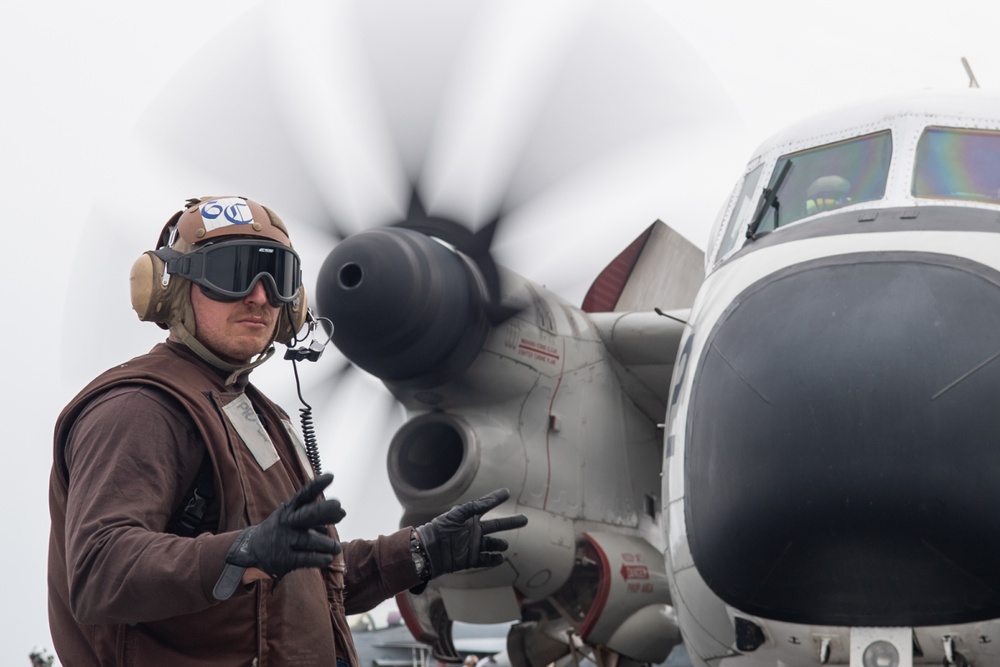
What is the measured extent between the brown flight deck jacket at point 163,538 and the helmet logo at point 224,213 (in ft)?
1.02

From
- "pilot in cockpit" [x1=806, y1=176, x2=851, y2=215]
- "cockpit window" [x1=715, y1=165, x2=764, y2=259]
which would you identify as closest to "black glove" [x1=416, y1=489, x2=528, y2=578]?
"pilot in cockpit" [x1=806, y1=176, x2=851, y2=215]

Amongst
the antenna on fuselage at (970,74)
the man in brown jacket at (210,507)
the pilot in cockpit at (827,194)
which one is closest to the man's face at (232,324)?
the man in brown jacket at (210,507)

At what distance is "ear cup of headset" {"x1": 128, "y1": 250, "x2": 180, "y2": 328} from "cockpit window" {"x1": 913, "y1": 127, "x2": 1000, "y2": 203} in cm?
350

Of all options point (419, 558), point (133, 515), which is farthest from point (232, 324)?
point (419, 558)

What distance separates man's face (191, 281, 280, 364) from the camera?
9.26 ft

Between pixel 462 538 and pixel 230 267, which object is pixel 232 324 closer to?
pixel 230 267

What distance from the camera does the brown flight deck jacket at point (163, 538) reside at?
88.6 inches

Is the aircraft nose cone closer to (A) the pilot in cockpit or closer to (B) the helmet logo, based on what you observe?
(A) the pilot in cockpit

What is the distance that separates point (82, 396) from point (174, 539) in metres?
0.51

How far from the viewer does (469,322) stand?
7.91 meters

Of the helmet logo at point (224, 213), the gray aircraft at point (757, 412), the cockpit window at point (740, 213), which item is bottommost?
the gray aircraft at point (757, 412)

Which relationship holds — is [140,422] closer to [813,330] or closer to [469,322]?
[813,330]

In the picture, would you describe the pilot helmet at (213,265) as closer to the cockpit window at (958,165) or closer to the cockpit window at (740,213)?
the cockpit window at (958,165)

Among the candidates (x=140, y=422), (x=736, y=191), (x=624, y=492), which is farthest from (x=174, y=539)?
(x=624, y=492)
